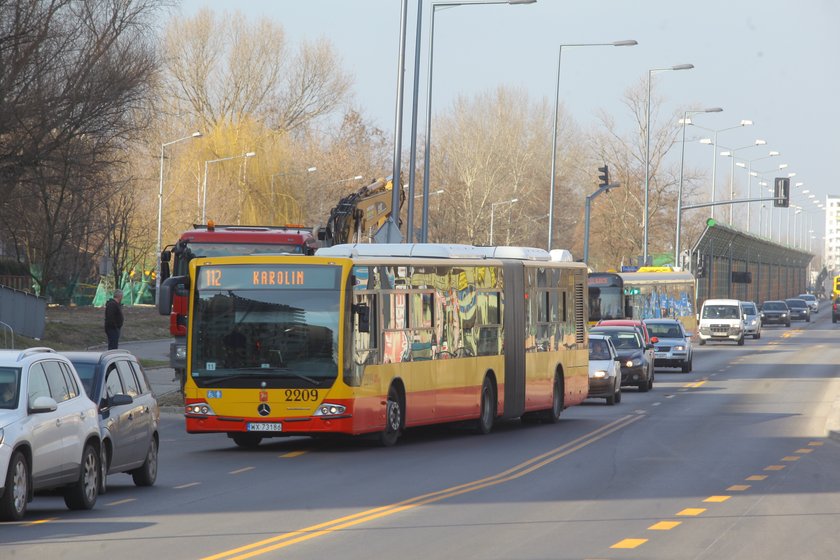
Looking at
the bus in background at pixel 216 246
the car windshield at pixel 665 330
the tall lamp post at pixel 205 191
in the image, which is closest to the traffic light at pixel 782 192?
the car windshield at pixel 665 330

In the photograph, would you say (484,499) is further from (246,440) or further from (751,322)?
(751,322)

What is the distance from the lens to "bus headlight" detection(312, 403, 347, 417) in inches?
825

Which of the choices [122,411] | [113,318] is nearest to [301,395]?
[122,411]

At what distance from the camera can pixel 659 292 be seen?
6344cm

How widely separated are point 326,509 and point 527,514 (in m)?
1.82

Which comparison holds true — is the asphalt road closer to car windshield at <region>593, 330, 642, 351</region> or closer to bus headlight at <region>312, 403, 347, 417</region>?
bus headlight at <region>312, 403, 347, 417</region>

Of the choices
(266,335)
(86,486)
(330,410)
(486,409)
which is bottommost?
(86,486)

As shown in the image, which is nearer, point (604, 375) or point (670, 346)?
point (604, 375)

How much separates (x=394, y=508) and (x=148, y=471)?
3432mm

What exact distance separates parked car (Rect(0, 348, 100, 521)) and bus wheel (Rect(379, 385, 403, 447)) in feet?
25.3

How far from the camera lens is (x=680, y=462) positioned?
20094 millimetres

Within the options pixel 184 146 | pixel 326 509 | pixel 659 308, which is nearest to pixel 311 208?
pixel 184 146

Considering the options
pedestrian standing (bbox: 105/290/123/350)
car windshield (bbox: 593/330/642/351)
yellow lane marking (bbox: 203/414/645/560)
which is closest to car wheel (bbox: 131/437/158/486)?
yellow lane marking (bbox: 203/414/645/560)

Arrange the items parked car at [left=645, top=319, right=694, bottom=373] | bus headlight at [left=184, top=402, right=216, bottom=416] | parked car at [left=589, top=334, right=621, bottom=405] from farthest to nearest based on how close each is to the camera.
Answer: parked car at [left=645, top=319, right=694, bottom=373] < parked car at [left=589, top=334, right=621, bottom=405] < bus headlight at [left=184, top=402, right=216, bottom=416]
